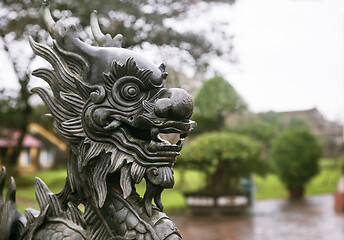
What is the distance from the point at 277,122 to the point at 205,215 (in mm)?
9244

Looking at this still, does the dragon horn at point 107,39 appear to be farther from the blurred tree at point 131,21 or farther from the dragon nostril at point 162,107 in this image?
the blurred tree at point 131,21

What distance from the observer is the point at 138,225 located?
1.44m

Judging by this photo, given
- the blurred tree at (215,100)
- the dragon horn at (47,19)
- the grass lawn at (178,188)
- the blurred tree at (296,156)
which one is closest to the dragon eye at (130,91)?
the dragon horn at (47,19)

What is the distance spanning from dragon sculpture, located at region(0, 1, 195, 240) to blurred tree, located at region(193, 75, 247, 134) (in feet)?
28.9

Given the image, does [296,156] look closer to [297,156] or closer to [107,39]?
[297,156]

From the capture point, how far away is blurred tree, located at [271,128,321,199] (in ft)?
40.6

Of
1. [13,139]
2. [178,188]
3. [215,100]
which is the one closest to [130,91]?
[215,100]

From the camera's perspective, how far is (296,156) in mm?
12406

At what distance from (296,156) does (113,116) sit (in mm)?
11803

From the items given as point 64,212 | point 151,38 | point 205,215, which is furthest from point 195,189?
point 64,212

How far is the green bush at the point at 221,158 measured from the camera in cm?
858

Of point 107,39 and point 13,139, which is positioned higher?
point 13,139

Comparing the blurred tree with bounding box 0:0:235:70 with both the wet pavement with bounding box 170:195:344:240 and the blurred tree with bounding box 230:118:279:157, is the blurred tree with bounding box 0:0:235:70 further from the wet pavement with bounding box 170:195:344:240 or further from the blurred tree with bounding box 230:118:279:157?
the blurred tree with bounding box 230:118:279:157

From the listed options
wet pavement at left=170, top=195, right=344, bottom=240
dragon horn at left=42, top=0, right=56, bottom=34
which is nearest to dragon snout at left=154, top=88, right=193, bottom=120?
dragon horn at left=42, top=0, right=56, bottom=34
